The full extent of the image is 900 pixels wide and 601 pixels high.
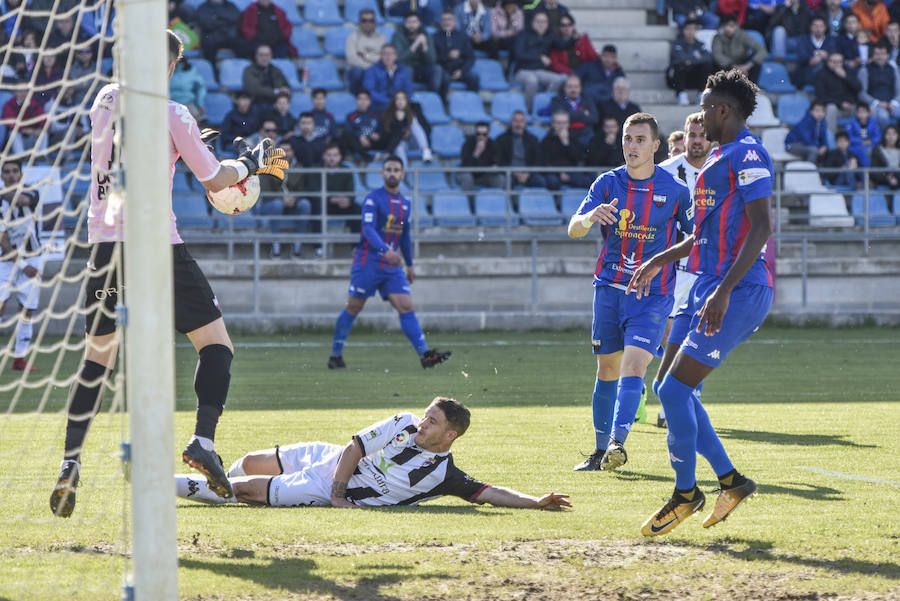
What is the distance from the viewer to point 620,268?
7.73 metres

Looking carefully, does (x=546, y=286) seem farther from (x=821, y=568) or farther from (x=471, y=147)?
(x=821, y=568)

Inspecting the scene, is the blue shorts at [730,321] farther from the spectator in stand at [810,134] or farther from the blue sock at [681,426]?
the spectator in stand at [810,134]

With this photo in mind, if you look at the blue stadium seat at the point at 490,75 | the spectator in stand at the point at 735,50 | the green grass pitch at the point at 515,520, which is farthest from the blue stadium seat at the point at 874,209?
the green grass pitch at the point at 515,520

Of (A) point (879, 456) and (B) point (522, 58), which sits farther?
(B) point (522, 58)

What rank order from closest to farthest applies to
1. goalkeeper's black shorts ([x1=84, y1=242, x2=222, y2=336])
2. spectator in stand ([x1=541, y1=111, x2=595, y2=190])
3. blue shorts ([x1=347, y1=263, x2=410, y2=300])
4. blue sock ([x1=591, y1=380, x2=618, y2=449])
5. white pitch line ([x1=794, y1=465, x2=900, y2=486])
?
goalkeeper's black shorts ([x1=84, y1=242, x2=222, y2=336])
white pitch line ([x1=794, y1=465, x2=900, y2=486])
blue sock ([x1=591, y1=380, x2=618, y2=449])
blue shorts ([x1=347, y1=263, x2=410, y2=300])
spectator in stand ([x1=541, y1=111, x2=595, y2=190])

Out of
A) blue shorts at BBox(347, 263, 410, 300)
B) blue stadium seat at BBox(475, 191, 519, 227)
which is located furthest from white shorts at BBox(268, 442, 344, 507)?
blue stadium seat at BBox(475, 191, 519, 227)

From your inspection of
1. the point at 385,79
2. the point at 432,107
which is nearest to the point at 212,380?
the point at 385,79

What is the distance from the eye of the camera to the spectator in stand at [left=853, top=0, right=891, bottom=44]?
22891 mm

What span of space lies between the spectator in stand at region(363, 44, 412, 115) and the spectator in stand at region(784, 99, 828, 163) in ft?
21.5

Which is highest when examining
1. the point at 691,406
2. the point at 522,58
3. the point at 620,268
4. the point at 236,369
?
the point at 522,58

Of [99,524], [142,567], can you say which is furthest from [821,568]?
[99,524]

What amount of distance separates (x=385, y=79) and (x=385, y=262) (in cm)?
689

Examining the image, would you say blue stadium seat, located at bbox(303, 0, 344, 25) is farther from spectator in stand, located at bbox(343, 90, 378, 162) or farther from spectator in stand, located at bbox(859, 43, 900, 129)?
spectator in stand, located at bbox(859, 43, 900, 129)

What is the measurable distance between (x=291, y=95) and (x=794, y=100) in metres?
8.89
